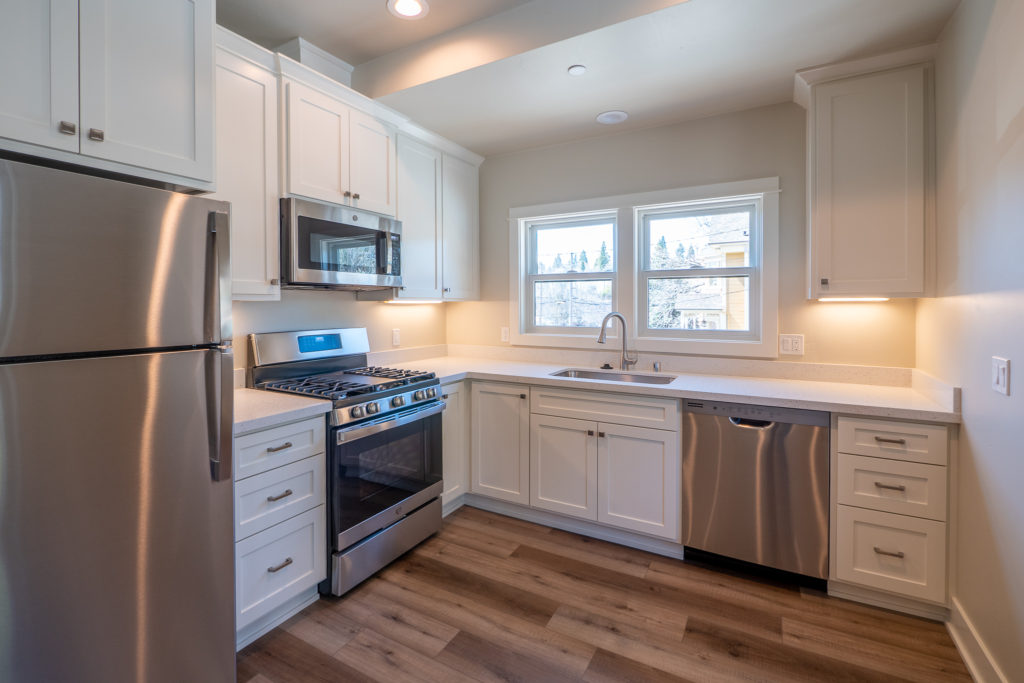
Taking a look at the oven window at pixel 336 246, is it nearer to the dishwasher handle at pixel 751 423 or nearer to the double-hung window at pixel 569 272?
the double-hung window at pixel 569 272

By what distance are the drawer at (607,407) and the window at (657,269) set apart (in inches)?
25.6

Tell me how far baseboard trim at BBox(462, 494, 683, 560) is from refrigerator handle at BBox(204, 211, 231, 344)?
2.02 m

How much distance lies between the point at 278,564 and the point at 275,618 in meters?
0.27

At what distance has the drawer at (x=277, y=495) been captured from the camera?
5.64ft

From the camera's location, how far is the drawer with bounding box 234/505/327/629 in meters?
1.73

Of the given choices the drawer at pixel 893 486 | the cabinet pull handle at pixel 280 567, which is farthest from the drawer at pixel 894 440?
the cabinet pull handle at pixel 280 567

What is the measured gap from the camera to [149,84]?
4.86 ft

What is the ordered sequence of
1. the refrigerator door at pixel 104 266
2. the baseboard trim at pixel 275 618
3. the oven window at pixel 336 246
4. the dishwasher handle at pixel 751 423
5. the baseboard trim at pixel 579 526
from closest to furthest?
the refrigerator door at pixel 104 266 < the baseboard trim at pixel 275 618 < the dishwasher handle at pixel 751 423 < the oven window at pixel 336 246 < the baseboard trim at pixel 579 526

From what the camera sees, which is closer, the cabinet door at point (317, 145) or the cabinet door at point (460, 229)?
the cabinet door at point (317, 145)

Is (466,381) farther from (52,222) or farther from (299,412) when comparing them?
(52,222)

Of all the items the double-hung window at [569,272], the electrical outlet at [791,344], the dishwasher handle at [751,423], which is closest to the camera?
the dishwasher handle at [751,423]

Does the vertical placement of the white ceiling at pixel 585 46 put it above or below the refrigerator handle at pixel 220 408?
above

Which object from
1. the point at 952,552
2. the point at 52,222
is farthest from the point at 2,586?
the point at 952,552

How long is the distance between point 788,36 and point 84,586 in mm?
3128
